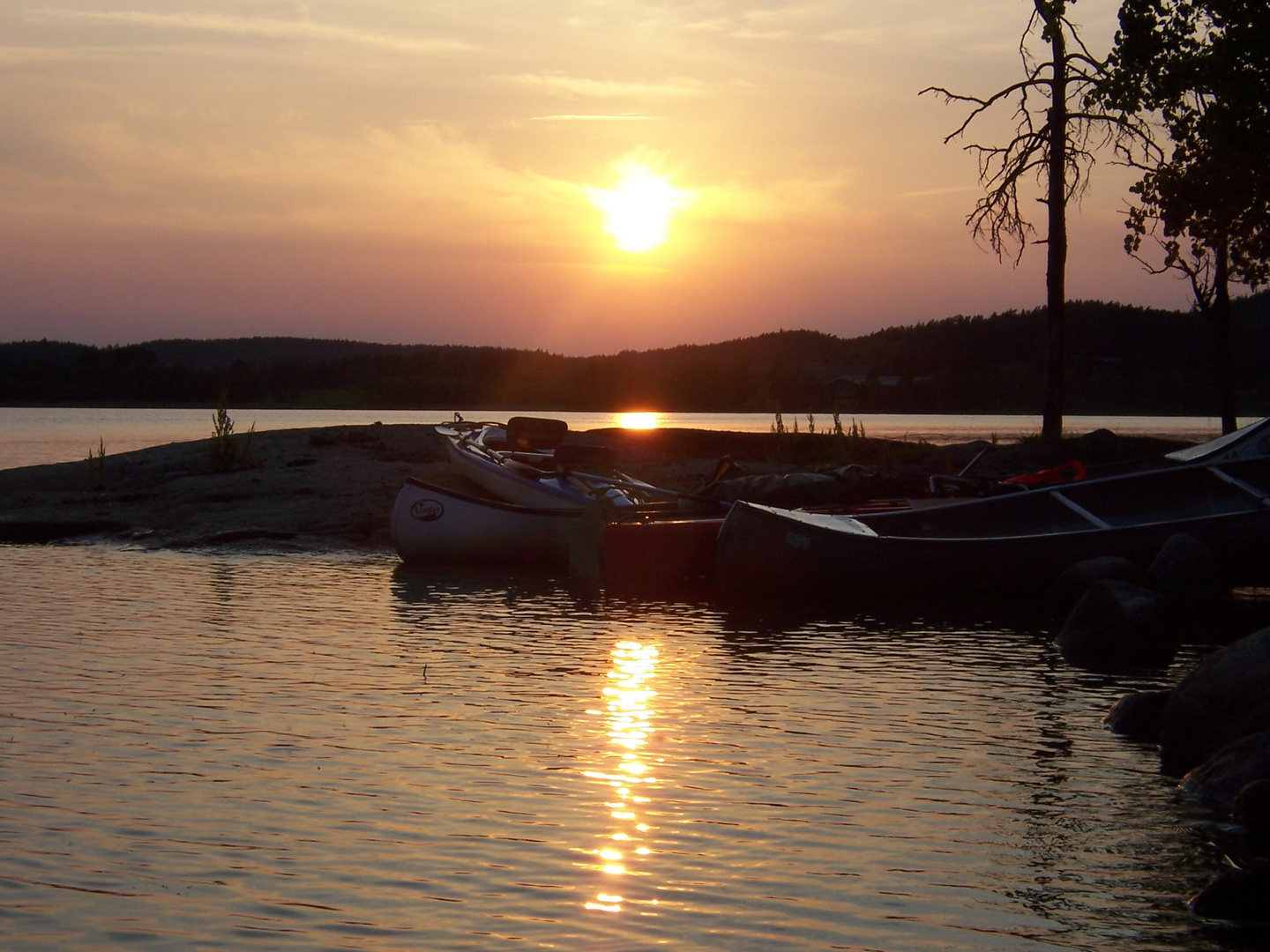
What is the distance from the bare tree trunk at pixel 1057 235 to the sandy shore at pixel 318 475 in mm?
1410

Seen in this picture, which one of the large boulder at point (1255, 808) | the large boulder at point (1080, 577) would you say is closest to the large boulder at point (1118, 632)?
the large boulder at point (1080, 577)

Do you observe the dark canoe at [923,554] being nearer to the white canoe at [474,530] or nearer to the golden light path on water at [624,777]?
the golden light path on water at [624,777]

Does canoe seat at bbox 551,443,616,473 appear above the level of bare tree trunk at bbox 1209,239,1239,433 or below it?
below

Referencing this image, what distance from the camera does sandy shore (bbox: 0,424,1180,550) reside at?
2058 centimetres

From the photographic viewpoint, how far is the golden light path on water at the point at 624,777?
5656 millimetres

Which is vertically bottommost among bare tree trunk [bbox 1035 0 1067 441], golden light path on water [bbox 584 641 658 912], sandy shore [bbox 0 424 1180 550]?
golden light path on water [bbox 584 641 658 912]

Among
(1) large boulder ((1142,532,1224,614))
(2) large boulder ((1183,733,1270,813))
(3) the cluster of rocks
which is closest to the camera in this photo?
(3) the cluster of rocks

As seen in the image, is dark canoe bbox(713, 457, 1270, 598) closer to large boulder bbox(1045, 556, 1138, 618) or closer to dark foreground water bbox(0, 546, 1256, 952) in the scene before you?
large boulder bbox(1045, 556, 1138, 618)

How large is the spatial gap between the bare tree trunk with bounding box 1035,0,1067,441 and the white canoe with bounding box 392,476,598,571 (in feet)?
40.3

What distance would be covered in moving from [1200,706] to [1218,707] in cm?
12

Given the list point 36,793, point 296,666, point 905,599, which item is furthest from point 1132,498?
point 36,793

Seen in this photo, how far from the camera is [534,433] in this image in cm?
2200

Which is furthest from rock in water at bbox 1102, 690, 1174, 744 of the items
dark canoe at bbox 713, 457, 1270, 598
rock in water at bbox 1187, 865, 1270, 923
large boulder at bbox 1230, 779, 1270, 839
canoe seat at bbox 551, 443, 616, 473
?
canoe seat at bbox 551, 443, 616, 473

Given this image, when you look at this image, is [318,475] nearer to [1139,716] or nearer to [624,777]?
[624,777]
